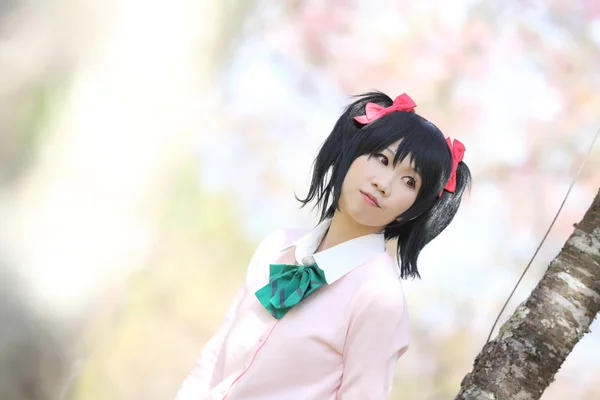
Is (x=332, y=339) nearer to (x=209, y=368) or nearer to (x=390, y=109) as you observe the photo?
(x=209, y=368)

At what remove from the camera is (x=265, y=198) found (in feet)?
7.72

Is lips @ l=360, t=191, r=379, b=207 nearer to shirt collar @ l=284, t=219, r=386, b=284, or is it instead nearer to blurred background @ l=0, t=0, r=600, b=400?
shirt collar @ l=284, t=219, r=386, b=284

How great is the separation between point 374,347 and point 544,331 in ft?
1.91

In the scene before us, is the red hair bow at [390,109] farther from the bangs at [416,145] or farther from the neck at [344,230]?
the neck at [344,230]

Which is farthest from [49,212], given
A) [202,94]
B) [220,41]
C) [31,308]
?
[220,41]

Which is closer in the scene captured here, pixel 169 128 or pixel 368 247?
pixel 368 247

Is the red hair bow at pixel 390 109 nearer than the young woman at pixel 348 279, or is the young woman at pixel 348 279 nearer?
the young woman at pixel 348 279

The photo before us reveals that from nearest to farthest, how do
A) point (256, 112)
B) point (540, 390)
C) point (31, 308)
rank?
point (540, 390), point (31, 308), point (256, 112)

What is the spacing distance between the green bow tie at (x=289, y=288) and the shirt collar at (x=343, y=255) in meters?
0.02

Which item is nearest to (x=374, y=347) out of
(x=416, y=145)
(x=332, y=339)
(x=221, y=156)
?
(x=332, y=339)

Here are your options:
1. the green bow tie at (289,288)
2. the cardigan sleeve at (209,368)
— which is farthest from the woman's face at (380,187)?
the cardigan sleeve at (209,368)

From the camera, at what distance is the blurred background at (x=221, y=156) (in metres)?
2.25

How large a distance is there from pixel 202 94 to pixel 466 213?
1.03 metres

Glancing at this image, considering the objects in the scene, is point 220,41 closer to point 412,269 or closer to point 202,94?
point 202,94
